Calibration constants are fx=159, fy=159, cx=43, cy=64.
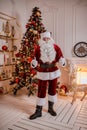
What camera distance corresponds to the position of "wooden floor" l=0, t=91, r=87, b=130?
7.91 feet

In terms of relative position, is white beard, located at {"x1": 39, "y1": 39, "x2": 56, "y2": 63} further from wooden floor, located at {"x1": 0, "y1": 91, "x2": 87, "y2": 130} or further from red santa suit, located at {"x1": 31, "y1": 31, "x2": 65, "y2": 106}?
wooden floor, located at {"x1": 0, "y1": 91, "x2": 87, "y2": 130}

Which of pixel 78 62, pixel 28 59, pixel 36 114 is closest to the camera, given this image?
pixel 36 114

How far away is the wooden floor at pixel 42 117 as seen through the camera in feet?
7.91

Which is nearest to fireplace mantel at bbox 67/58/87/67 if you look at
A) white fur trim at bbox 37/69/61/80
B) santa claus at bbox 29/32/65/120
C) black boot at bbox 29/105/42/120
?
santa claus at bbox 29/32/65/120

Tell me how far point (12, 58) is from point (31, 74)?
0.96 meters

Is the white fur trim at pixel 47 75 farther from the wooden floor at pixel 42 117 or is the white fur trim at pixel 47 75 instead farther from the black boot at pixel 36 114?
the wooden floor at pixel 42 117

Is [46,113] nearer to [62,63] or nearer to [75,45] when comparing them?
[62,63]

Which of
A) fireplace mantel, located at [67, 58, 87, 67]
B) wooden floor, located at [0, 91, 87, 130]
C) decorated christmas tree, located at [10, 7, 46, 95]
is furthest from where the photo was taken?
fireplace mantel, located at [67, 58, 87, 67]

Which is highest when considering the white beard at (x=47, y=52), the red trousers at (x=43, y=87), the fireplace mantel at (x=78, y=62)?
the white beard at (x=47, y=52)

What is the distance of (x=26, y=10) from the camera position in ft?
15.9

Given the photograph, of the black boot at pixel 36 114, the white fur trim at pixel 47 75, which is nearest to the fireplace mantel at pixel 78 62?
the white fur trim at pixel 47 75

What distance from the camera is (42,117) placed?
2.73m

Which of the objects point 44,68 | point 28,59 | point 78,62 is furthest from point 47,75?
point 78,62

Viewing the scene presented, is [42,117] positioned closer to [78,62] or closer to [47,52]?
[47,52]
